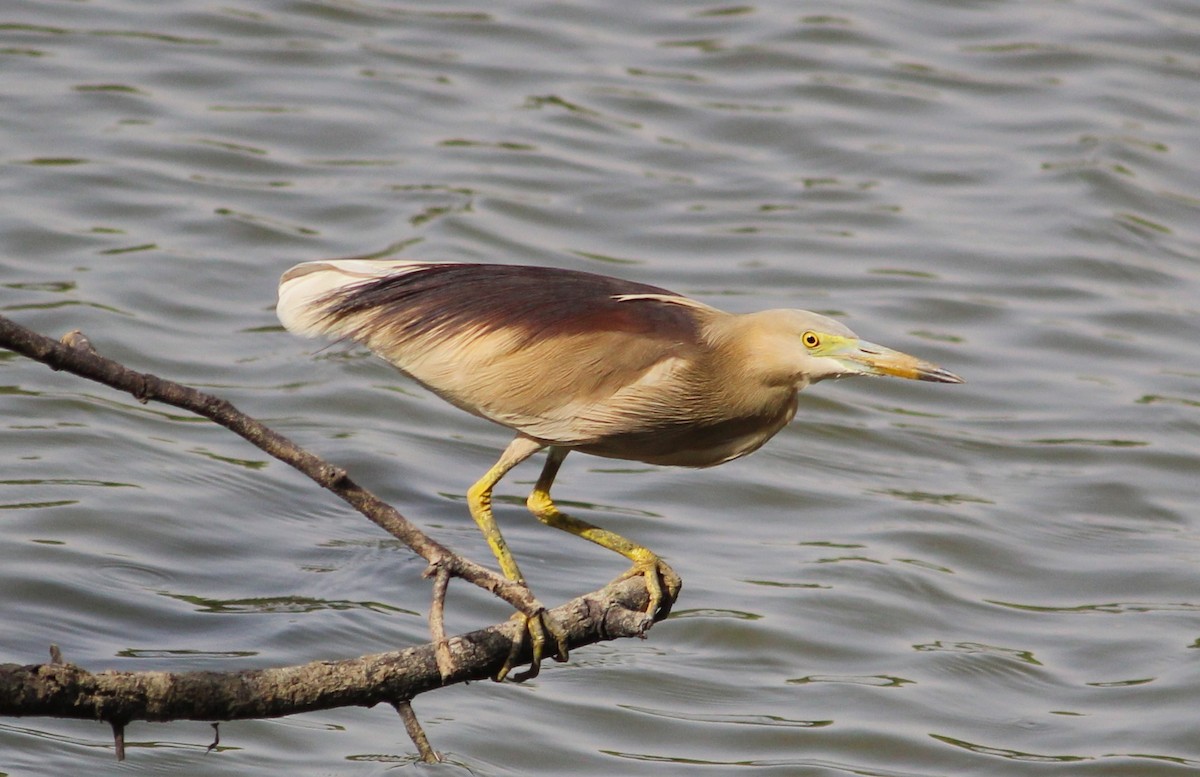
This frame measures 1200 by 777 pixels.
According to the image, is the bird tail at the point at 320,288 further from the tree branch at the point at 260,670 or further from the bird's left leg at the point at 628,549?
the tree branch at the point at 260,670

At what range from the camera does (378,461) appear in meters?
8.36

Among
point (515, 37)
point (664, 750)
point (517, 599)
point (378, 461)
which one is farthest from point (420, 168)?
point (517, 599)

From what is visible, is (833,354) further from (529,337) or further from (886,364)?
(529,337)

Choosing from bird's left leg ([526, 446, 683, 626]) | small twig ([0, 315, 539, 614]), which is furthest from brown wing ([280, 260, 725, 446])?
small twig ([0, 315, 539, 614])

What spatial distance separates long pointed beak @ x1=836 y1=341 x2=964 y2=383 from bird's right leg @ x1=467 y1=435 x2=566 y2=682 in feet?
3.21

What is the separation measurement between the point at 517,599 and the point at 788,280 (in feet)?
21.3

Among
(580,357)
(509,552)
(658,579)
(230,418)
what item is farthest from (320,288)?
(230,418)

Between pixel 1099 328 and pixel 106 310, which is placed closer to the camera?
pixel 106 310

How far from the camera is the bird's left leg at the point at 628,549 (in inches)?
203

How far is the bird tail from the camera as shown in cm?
527

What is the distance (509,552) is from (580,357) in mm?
601

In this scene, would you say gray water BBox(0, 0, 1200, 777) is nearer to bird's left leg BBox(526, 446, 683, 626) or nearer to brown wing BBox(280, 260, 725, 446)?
bird's left leg BBox(526, 446, 683, 626)

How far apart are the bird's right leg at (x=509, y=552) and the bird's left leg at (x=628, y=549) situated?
0.55 ft

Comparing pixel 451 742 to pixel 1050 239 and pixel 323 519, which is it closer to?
pixel 323 519
